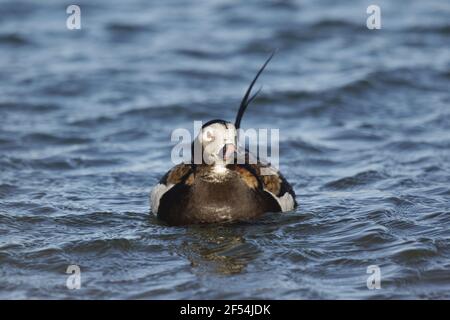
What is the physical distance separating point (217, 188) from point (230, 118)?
14.8ft

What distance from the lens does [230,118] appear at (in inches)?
497

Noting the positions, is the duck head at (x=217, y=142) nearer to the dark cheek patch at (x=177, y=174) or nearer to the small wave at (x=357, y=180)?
the dark cheek patch at (x=177, y=174)

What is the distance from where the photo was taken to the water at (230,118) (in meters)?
7.31

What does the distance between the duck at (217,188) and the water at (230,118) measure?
0.13 meters

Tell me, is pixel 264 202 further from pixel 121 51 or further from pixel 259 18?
pixel 259 18

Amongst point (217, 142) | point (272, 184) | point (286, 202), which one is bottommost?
point (286, 202)

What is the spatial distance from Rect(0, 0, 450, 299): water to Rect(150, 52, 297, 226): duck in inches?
5.0

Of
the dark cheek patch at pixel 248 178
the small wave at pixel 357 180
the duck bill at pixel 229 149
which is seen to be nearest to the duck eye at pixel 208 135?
the duck bill at pixel 229 149

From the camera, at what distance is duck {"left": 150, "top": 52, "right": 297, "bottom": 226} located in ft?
26.3

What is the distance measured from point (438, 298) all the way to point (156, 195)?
2970 mm

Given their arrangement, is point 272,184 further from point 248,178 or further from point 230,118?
point 230,118

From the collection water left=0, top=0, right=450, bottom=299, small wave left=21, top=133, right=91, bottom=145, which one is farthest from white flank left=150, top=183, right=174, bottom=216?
small wave left=21, top=133, right=91, bottom=145

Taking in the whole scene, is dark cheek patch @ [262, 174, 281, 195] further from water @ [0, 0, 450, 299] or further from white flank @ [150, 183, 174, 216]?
white flank @ [150, 183, 174, 216]

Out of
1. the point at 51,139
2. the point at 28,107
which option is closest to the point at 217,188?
the point at 51,139
